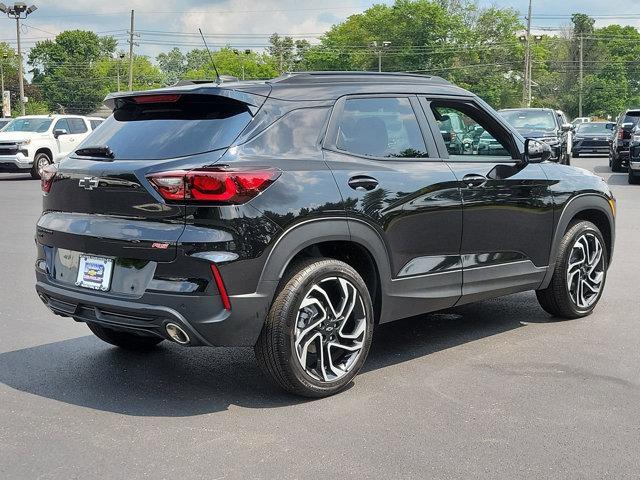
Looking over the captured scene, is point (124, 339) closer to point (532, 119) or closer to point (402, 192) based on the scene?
point (402, 192)

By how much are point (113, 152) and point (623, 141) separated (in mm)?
22541

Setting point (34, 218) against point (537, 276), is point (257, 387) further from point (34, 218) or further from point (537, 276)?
point (34, 218)

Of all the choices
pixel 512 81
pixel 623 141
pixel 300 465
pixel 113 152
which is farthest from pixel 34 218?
pixel 512 81

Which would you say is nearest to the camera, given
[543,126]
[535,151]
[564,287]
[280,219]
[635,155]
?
[280,219]

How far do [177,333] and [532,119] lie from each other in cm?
1978

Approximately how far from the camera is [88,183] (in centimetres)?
483

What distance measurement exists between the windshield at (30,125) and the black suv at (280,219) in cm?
2170

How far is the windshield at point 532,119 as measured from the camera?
22.5 metres

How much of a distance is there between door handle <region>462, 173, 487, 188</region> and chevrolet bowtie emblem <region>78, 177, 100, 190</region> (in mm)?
2281

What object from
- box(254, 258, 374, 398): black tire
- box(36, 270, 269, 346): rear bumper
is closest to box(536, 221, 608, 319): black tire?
box(254, 258, 374, 398): black tire

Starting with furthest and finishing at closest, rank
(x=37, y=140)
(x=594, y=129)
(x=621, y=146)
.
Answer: (x=594, y=129) < (x=37, y=140) < (x=621, y=146)

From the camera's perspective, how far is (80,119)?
27000mm

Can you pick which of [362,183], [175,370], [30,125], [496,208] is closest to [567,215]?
[496,208]

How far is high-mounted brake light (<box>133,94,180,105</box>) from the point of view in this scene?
486 centimetres
